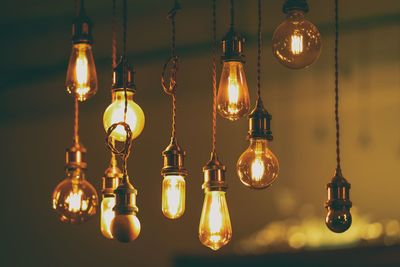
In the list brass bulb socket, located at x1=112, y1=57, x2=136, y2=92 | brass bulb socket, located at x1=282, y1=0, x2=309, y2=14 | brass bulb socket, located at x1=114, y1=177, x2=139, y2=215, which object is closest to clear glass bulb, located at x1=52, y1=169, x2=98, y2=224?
brass bulb socket, located at x1=114, y1=177, x2=139, y2=215

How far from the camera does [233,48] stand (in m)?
2.49

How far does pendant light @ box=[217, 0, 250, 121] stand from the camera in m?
2.42

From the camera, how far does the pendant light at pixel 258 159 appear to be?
2.42 meters

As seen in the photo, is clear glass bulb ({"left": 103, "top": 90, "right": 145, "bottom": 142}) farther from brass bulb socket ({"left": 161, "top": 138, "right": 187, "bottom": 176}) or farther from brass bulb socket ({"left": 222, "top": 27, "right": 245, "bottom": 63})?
brass bulb socket ({"left": 222, "top": 27, "right": 245, "bottom": 63})

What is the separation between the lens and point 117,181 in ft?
9.02

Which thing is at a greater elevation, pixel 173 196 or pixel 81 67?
pixel 81 67

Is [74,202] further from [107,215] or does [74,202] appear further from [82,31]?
[82,31]

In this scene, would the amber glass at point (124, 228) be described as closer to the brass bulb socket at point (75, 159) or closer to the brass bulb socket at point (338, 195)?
the brass bulb socket at point (75, 159)

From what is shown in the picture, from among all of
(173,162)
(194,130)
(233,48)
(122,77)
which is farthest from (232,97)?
(194,130)

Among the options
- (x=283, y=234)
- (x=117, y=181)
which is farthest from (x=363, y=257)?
(x=117, y=181)

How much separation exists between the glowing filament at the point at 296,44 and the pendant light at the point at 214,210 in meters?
0.22

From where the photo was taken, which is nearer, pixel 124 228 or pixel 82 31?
pixel 124 228

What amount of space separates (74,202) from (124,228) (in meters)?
0.30

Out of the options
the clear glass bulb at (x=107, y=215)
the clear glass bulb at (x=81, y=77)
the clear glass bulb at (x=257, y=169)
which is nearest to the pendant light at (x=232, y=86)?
the clear glass bulb at (x=257, y=169)
